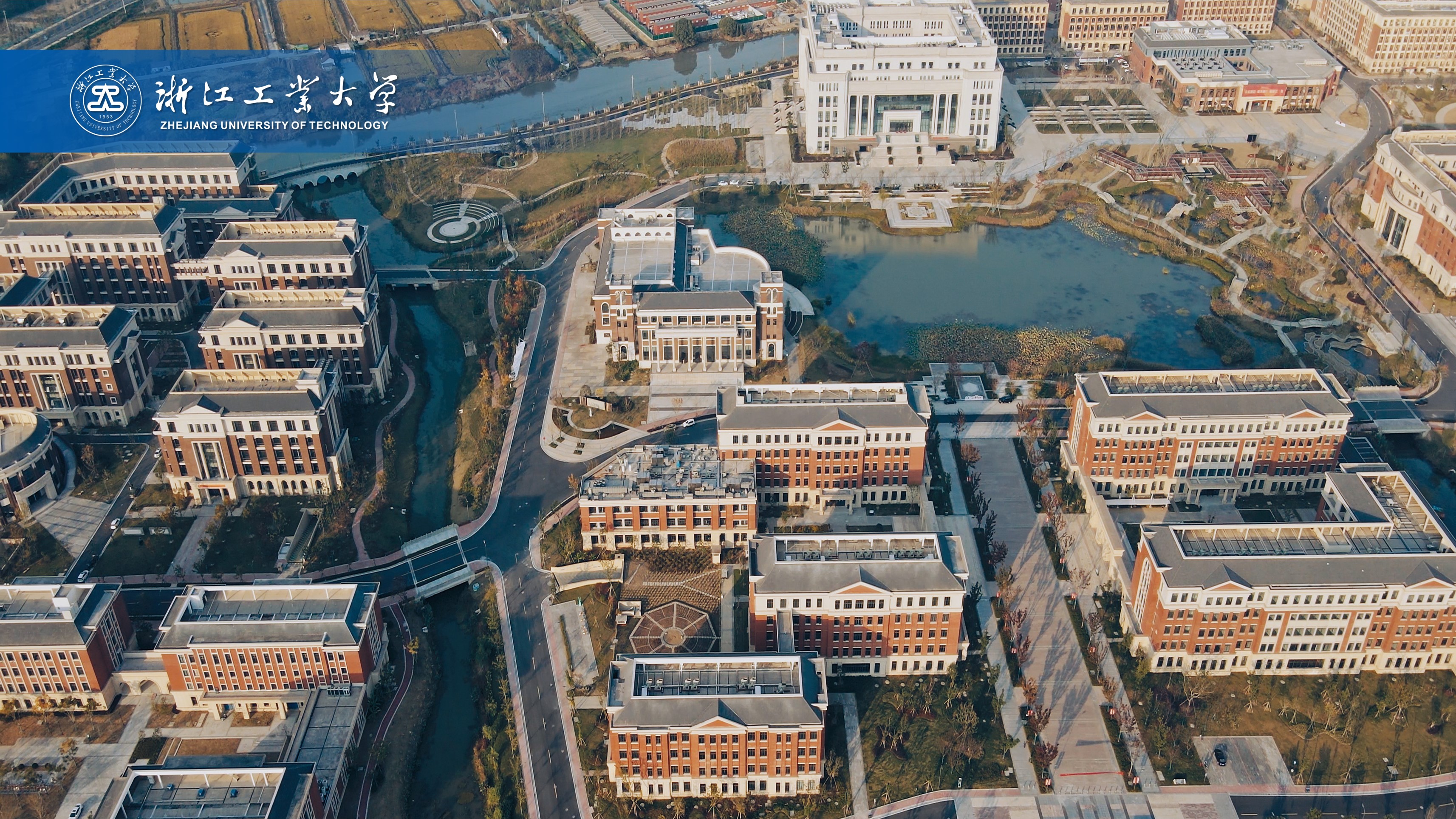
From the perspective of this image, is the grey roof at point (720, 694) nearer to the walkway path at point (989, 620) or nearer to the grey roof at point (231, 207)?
the walkway path at point (989, 620)

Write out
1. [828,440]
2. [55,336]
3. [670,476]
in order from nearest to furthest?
[670,476]
[828,440]
[55,336]

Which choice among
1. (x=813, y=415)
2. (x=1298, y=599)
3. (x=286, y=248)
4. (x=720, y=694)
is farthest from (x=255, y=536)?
(x=1298, y=599)

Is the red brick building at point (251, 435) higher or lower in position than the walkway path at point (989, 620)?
higher

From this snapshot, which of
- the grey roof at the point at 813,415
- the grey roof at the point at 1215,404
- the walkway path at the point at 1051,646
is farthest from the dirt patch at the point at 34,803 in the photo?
the grey roof at the point at 1215,404

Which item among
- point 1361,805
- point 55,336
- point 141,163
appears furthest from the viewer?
point 141,163

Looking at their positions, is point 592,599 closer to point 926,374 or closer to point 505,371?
point 505,371

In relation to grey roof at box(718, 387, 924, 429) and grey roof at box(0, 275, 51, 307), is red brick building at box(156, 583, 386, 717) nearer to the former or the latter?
grey roof at box(718, 387, 924, 429)

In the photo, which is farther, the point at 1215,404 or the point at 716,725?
the point at 1215,404

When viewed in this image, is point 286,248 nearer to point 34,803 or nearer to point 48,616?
point 48,616
